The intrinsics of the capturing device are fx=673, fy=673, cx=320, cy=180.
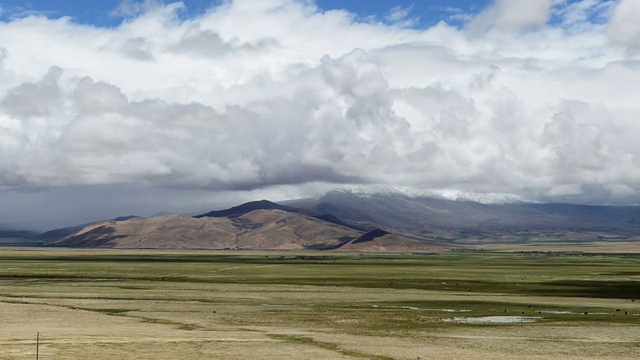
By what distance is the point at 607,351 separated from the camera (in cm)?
4903

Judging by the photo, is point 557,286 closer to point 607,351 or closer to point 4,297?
point 607,351

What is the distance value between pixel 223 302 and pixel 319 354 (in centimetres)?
3893

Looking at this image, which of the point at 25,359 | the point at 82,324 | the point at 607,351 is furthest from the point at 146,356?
the point at 607,351

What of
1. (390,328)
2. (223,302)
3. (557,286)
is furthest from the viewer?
(557,286)

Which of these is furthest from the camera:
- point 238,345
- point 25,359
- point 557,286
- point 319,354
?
point 557,286

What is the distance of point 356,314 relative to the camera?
70750mm

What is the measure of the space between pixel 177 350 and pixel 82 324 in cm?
1785

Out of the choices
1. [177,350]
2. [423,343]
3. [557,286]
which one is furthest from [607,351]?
[557,286]

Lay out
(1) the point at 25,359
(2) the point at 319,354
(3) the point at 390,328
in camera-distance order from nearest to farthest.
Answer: (1) the point at 25,359 → (2) the point at 319,354 → (3) the point at 390,328

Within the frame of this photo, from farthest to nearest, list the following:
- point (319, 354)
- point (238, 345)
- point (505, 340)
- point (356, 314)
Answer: point (356, 314), point (505, 340), point (238, 345), point (319, 354)

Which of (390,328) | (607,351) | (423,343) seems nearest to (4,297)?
(390,328)

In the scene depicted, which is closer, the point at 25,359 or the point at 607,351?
the point at 25,359

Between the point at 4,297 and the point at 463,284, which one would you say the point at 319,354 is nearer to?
the point at 4,297

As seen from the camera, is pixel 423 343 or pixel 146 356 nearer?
pixel 146 356
